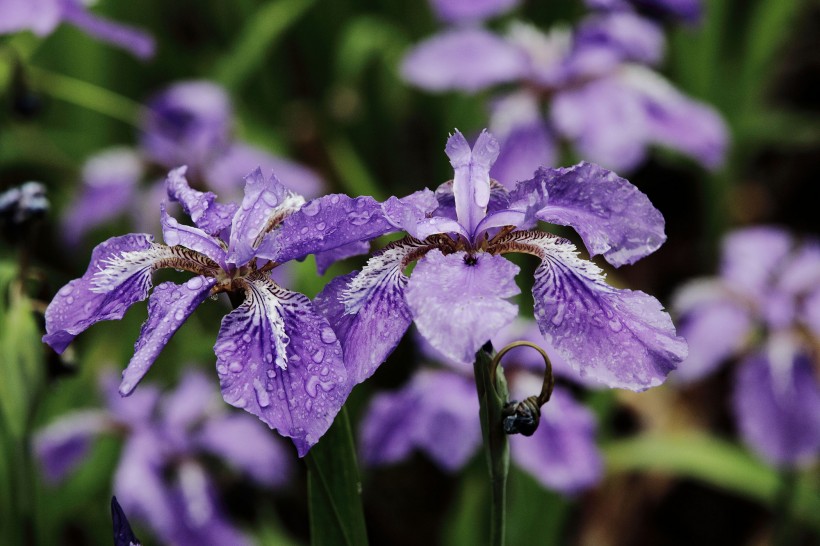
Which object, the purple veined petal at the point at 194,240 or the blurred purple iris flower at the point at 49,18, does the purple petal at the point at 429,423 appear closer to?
the blurred purple iris flower at the point at 49,18

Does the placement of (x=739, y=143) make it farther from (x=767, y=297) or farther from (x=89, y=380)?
(x=89, y=380)

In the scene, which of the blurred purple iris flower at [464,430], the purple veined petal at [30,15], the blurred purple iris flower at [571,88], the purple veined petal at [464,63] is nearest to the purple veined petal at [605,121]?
the blurred purple iris flower at [571,88]

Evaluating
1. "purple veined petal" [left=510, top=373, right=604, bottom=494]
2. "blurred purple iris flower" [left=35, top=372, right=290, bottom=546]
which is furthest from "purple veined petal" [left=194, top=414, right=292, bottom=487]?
"purple veined petal" [left=510, top=373, right=604, bottom=494]

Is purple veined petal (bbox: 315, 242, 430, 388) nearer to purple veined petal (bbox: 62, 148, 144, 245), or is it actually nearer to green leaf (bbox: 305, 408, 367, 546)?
green leaf (bbox: 305, 408, 367, 546)

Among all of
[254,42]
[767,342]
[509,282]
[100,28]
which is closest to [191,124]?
[254,42]

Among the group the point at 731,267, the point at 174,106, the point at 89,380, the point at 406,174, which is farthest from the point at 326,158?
the point at 731,267
